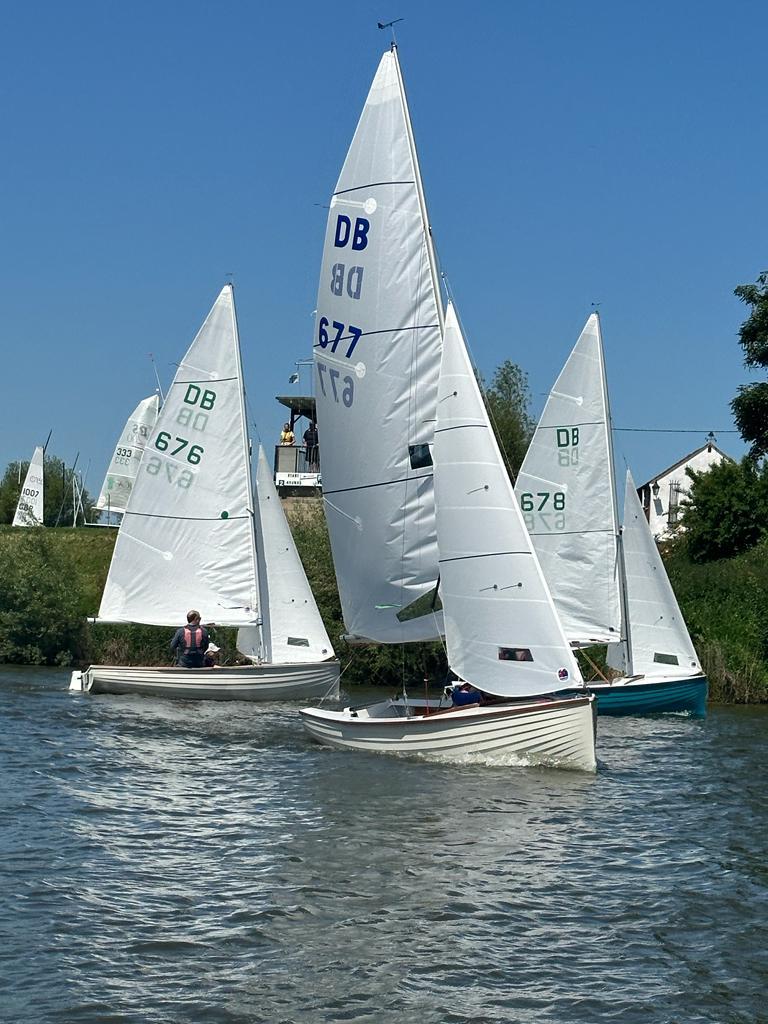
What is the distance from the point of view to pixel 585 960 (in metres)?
9.52

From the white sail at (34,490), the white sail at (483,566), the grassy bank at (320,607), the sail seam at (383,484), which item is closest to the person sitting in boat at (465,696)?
the white sail at (483,566)

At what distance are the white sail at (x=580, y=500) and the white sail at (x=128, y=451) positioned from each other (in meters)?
29.4

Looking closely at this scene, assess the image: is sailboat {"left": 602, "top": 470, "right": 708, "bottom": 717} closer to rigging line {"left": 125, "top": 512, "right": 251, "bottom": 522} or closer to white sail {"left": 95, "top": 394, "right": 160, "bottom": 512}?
rigging line {"left": 125, "top": 512, "right": 251, "bottom": 522}

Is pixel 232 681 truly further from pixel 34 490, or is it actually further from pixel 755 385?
pixel 34 490

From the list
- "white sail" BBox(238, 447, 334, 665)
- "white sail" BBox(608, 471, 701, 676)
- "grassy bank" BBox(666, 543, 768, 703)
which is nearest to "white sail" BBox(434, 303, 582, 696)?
"white sail" BBox(608, 471, 701, 676)

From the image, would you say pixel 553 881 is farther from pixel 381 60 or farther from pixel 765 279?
pixel 765 279

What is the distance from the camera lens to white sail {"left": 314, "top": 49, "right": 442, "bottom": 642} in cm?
1952

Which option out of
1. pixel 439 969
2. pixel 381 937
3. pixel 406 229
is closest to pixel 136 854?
pixel 381 937

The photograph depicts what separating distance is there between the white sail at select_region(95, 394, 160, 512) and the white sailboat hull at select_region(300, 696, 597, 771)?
37823mm

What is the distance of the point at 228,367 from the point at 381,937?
63.2 ft

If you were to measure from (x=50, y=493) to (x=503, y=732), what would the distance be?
214ft

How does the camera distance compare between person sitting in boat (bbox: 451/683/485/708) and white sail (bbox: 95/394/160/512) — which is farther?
white sail (bbox: 95/394/160/512)

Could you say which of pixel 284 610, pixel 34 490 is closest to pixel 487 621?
pixel 284 610

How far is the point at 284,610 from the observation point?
27.5 meters
